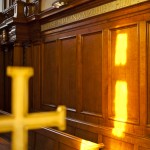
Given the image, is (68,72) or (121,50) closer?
(121,50)

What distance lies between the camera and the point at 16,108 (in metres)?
0.85

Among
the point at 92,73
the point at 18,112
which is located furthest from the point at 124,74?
the point at 18,112

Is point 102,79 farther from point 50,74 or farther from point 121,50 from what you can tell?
point 50,74

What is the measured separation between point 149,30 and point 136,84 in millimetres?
733

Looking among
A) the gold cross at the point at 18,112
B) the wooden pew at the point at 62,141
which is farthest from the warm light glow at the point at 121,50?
the gold cross at the point at 18,112

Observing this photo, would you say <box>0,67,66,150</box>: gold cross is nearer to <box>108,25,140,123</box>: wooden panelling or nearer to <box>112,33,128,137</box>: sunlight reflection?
<box>108,25,140,123</box>: wooden panelling

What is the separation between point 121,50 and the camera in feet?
13.7

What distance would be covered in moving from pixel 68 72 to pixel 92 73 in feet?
2.42

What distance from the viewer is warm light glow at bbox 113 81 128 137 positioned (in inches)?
160

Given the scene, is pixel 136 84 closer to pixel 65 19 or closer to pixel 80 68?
pixel 80 68

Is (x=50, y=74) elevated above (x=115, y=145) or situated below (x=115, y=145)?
above

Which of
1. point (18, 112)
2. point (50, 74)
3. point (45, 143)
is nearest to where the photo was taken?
point (18, 112)

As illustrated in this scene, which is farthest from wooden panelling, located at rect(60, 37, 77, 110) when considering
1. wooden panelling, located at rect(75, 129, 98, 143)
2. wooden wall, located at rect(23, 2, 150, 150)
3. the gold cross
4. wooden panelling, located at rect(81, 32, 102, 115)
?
the gold cross

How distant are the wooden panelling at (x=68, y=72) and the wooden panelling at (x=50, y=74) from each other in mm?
206
